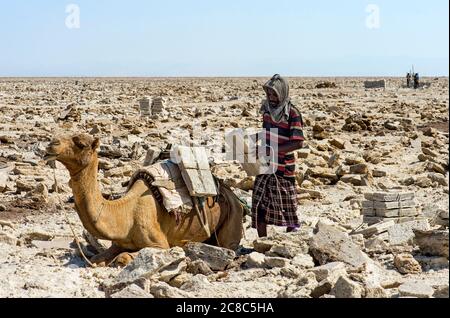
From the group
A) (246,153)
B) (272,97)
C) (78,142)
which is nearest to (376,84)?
(246,153)

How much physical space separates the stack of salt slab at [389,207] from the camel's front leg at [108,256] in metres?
3.34

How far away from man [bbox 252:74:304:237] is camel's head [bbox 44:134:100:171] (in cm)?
196

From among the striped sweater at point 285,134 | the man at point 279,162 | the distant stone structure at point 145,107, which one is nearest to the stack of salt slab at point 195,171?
the man at point 279,162

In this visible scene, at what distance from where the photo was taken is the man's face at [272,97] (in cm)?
760

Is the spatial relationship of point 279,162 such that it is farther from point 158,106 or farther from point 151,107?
point 151,107

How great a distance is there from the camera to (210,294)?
19.7 feet

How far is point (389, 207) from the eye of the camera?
9031mm

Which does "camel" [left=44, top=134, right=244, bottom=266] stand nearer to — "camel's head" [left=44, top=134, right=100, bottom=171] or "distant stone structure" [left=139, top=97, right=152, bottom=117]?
"camel's head" [left=44, top=134, right=100, bottom=171]

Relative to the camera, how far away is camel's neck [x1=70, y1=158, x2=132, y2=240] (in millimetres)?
6883

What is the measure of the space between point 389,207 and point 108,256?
367 centimetres

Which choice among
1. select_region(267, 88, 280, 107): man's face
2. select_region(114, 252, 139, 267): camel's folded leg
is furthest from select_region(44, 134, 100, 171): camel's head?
select_region(267, 88, 280, 107): man's face

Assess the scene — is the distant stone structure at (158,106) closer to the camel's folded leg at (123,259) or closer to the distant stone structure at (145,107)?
the distant stone structure at (145,107)
